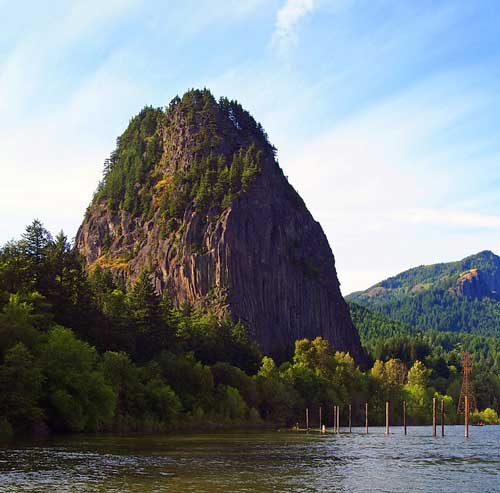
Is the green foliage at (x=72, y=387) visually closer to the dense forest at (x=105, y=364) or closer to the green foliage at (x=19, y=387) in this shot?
the dense forest at (x=105, y=364)

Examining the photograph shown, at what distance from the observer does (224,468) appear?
206 ft

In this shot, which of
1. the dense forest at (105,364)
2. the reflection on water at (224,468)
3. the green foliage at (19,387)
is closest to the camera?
the reflection on water at (224,468)

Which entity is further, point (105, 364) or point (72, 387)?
point (105, 364)

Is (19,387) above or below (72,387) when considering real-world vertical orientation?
below


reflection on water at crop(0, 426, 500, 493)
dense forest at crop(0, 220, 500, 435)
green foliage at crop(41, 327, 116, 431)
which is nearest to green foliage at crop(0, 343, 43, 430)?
dense forest at crop(0, 220, 500, 435)

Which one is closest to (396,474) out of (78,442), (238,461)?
(238,461)

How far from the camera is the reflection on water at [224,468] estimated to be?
5200 centimetres

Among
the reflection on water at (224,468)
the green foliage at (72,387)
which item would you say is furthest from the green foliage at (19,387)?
the green foliage at (72,387)

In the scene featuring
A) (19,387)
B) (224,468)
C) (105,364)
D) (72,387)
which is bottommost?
(224,468)

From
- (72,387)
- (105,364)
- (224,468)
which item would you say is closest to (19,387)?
(72,387)

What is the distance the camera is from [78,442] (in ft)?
286

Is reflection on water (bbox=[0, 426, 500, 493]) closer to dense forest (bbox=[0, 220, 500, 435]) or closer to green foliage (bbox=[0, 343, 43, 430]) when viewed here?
green foliage (bbox=[0, 343, 43, 430])

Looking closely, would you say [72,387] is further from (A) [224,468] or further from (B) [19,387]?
(A) [224,468]

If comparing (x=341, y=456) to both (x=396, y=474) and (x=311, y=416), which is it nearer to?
(x=396, y=474)
